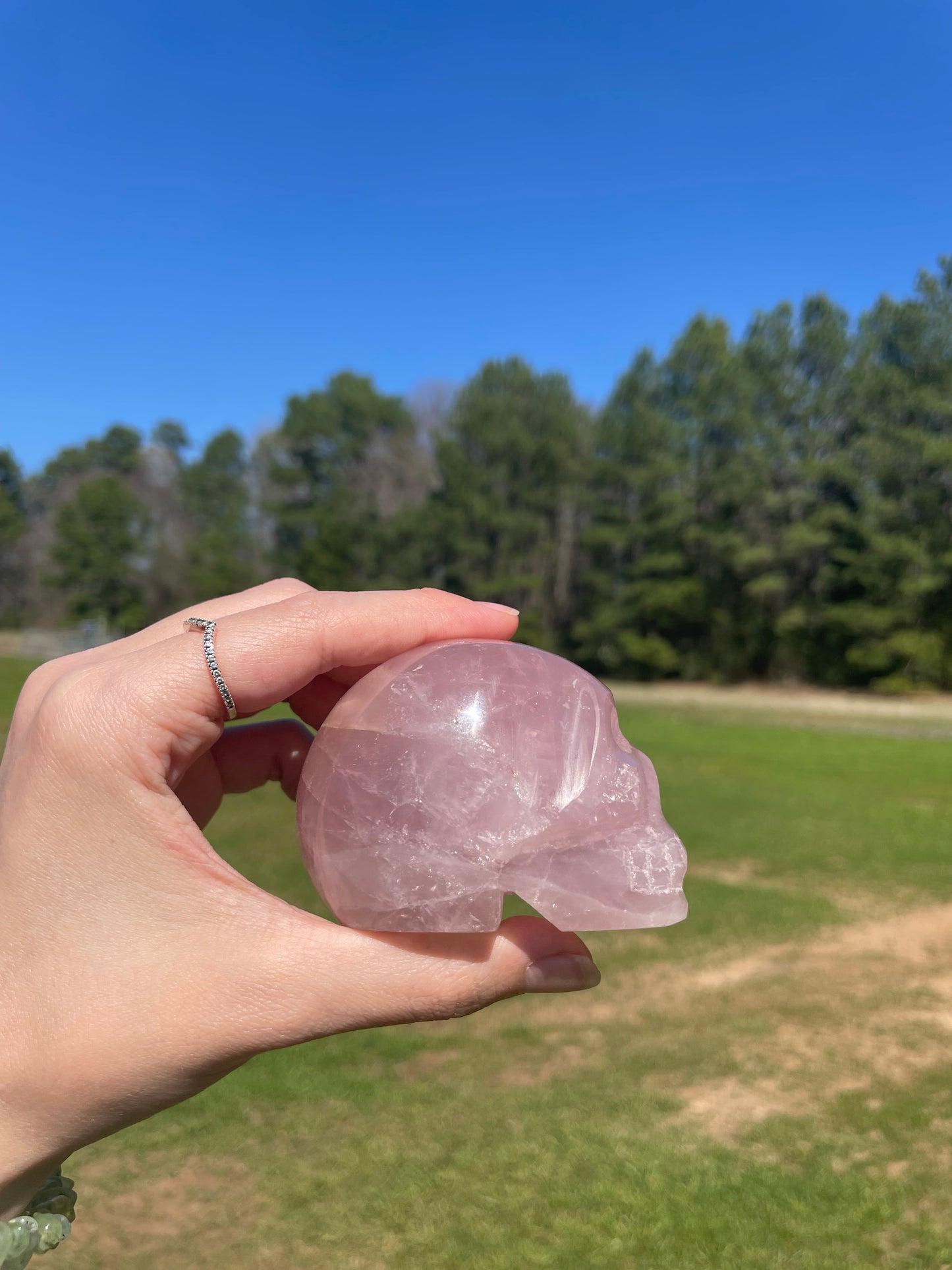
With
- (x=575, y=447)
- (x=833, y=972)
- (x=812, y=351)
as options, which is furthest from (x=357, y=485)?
(x=833, y=972)

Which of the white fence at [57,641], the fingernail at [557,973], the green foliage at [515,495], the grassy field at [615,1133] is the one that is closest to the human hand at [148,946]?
the fingernail at [557,973]

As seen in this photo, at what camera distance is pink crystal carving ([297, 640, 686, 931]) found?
168 cm

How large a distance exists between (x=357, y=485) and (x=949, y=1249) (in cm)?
3886

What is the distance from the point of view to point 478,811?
66.5 inches

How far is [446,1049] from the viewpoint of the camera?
4895 millimetres

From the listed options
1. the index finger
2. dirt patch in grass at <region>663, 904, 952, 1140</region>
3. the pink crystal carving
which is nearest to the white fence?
dirt patch in grass at <region>663, 904, 952, 1140</region>

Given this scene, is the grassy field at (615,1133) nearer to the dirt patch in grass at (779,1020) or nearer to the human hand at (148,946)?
the dirt patch in grass at (779,1020)

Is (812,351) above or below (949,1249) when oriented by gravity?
above

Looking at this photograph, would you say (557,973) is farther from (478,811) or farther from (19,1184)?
(19,1184)

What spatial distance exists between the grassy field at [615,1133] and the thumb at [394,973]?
222 centimetres

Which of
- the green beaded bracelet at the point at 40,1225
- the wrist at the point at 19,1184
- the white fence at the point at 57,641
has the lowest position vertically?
the white fence at the point at 57,641

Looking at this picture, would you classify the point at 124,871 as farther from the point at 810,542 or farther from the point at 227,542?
the point at 227,542

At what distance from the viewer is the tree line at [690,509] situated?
2436 cm

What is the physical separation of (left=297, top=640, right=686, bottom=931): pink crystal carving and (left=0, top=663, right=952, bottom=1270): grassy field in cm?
233
